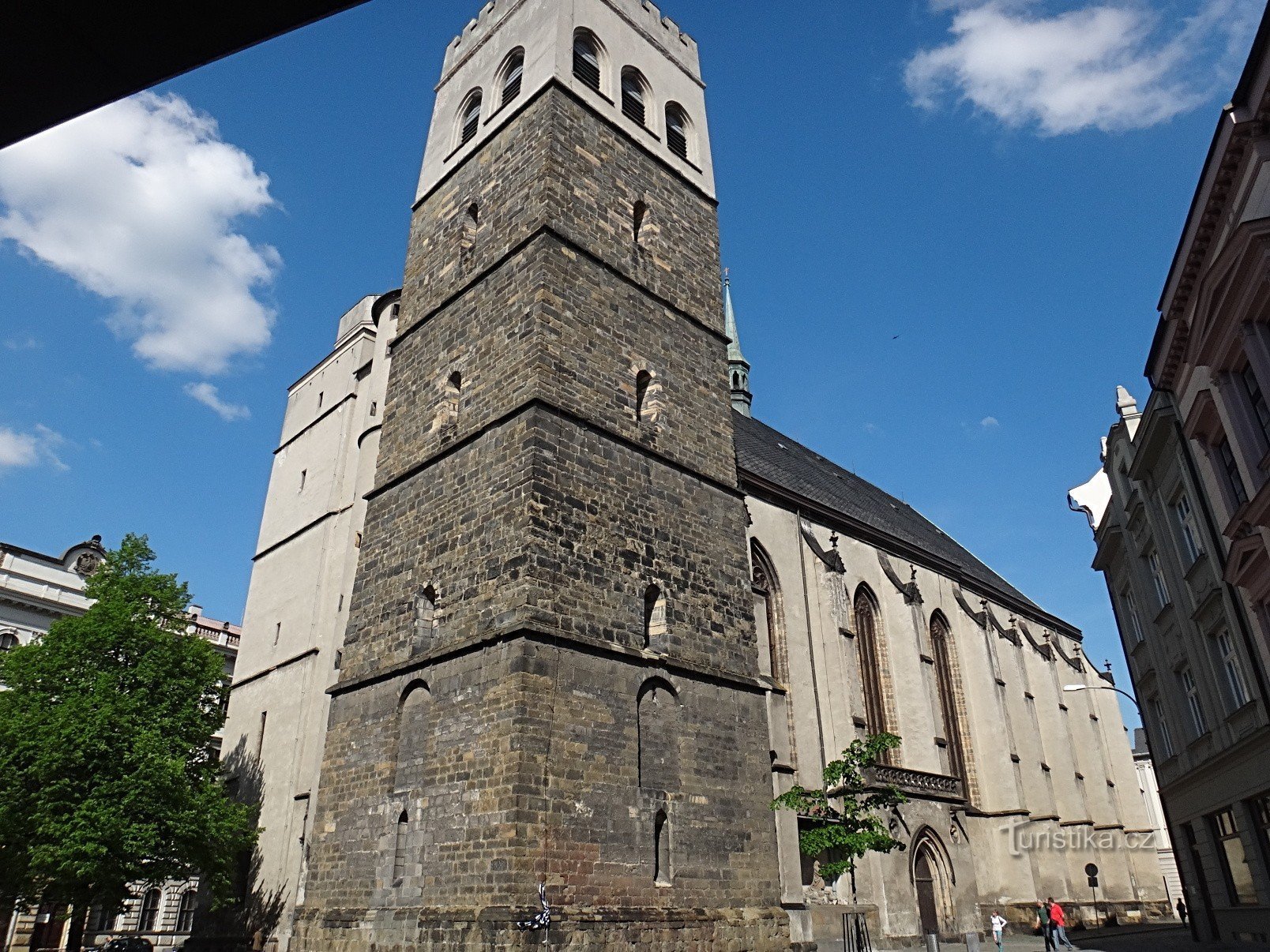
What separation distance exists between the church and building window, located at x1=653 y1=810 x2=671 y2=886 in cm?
5

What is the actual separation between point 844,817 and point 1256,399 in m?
8.88

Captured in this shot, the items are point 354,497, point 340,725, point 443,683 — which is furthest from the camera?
point 354,497

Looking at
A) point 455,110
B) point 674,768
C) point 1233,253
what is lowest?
point 674,768

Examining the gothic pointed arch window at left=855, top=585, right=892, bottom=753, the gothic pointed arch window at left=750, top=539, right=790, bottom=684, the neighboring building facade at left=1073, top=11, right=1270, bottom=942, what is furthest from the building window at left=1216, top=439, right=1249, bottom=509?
the gothic pointed arch window at left=855, top=585, right=892, bottom=753

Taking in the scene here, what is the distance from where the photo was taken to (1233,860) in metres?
14.9

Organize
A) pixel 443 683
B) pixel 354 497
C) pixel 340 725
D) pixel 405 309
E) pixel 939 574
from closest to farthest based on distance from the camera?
pixel 443 683, pixel 340 725, pixel 405 309, pixel 354 497, pixel 939 574

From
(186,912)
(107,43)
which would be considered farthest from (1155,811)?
(107,43)

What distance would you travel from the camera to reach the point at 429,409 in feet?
52.1

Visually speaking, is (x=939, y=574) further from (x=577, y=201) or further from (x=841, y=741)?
(x=577, y=201)

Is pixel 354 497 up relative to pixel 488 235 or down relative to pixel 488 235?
down

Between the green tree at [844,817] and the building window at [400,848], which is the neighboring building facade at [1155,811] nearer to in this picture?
the green tree at [844,817]

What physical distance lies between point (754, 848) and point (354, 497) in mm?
12457

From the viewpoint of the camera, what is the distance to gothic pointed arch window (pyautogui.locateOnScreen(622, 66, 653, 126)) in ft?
61.7

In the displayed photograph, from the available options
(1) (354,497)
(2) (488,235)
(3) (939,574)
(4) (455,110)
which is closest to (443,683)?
(2) (488,235)
